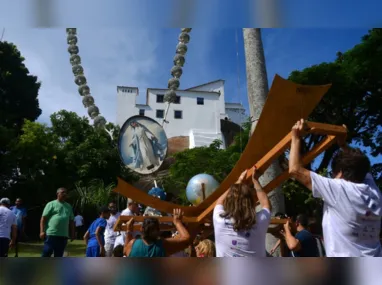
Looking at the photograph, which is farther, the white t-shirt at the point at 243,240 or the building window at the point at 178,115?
the building window at the point at 178,115

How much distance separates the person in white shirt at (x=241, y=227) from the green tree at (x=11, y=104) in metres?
9.70

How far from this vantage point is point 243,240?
1732 mm

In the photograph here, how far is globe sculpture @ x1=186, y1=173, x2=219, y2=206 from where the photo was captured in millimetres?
3656

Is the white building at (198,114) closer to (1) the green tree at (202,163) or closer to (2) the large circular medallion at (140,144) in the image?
(1) the green tree at (202,163)

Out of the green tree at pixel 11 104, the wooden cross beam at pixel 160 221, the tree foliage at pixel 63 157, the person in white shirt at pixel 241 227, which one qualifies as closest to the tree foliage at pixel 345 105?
the tree foliage at pixel 63 157

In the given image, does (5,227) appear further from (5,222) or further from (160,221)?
(160,221)

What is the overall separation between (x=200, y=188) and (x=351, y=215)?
2.28 meters

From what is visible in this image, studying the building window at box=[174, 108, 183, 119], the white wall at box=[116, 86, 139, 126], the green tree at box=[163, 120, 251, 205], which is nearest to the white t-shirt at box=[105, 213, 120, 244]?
the white wall at box=[116, 86, 139, 126]

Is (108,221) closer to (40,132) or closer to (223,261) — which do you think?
(223,261)

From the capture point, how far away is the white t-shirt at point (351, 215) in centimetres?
149

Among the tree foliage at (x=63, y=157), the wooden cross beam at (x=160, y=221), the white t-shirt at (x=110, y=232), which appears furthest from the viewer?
the tree foliage at (x=63, y=157)

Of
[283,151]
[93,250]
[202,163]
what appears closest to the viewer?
[283,151]

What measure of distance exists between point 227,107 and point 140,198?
26.4 meters

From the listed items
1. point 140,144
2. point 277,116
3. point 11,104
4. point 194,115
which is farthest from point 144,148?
point 194,115
